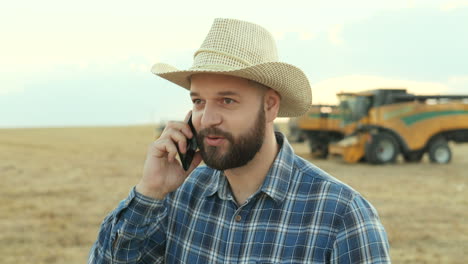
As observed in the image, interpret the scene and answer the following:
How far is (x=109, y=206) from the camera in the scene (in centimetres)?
901

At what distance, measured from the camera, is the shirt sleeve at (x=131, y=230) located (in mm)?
2137

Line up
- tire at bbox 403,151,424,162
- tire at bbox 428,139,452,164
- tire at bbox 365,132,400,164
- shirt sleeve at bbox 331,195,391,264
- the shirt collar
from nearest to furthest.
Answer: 1. shirt sleeve at bbox 331,195,391,264
2. the shirt collar
3. tire at bbox 365,132,400,164
4. tire at bbox 403,151,424,162
5. tire at bbox 428,139,452,164

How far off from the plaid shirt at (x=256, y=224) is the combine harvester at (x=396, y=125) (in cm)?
1545

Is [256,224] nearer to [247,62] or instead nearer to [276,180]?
[276,180]

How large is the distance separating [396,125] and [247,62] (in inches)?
642

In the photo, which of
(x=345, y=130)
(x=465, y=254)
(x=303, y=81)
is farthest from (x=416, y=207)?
(x=345, y=130)

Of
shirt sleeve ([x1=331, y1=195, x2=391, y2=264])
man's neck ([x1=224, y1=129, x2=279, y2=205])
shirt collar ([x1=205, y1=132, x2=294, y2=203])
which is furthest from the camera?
man's neck ([x1=224, y1=129, x2=279, y2=205])

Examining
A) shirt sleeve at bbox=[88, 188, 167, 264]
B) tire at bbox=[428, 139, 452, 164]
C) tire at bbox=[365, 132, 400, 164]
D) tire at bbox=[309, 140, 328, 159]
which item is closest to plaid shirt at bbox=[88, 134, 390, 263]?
shirt sleeve at bbox=[88, 188, 167, 264]

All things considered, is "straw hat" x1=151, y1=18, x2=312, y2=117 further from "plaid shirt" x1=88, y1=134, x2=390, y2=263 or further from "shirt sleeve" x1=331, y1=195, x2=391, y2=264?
"shirt sleeve" x1=331, y1=195, x2=391, y2=264

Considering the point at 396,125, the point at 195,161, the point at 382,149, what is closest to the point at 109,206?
the point at 195,161

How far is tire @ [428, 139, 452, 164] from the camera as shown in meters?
18.4

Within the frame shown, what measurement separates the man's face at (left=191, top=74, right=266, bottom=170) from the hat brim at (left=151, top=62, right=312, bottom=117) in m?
0.05

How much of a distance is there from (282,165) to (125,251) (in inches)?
27.6

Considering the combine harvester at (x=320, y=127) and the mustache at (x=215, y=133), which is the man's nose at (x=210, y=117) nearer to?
the mustache at (x=215, y=133)
